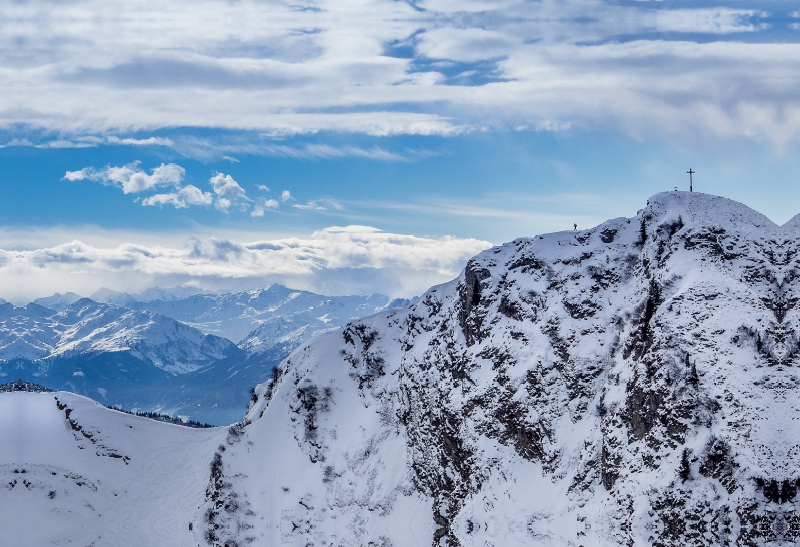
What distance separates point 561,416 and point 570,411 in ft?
6.23

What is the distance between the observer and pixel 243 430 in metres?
196

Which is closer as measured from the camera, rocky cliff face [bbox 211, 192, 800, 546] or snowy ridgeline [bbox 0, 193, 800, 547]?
rocky cliff face [bbox 211, 192, 800, 546]

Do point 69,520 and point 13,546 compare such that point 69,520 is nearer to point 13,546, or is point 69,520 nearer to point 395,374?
point 13,546

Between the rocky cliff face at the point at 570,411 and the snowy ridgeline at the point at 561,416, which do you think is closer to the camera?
the rocky cliff face at the point at 570,411

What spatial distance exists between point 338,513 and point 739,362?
9688cm

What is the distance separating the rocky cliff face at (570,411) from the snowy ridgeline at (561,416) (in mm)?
343

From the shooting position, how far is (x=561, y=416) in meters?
130

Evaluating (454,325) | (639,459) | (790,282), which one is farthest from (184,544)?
(790,282)

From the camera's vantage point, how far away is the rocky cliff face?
324ft

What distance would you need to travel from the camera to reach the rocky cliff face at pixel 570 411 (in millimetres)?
98688

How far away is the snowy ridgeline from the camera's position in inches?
A: 3898

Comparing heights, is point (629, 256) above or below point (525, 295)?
above

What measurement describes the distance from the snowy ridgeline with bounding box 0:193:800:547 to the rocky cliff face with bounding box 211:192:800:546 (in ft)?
1.13

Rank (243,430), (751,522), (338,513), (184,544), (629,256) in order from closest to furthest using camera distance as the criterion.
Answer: (751,522), (629,256), (338,513), (184,544), (243,430)
